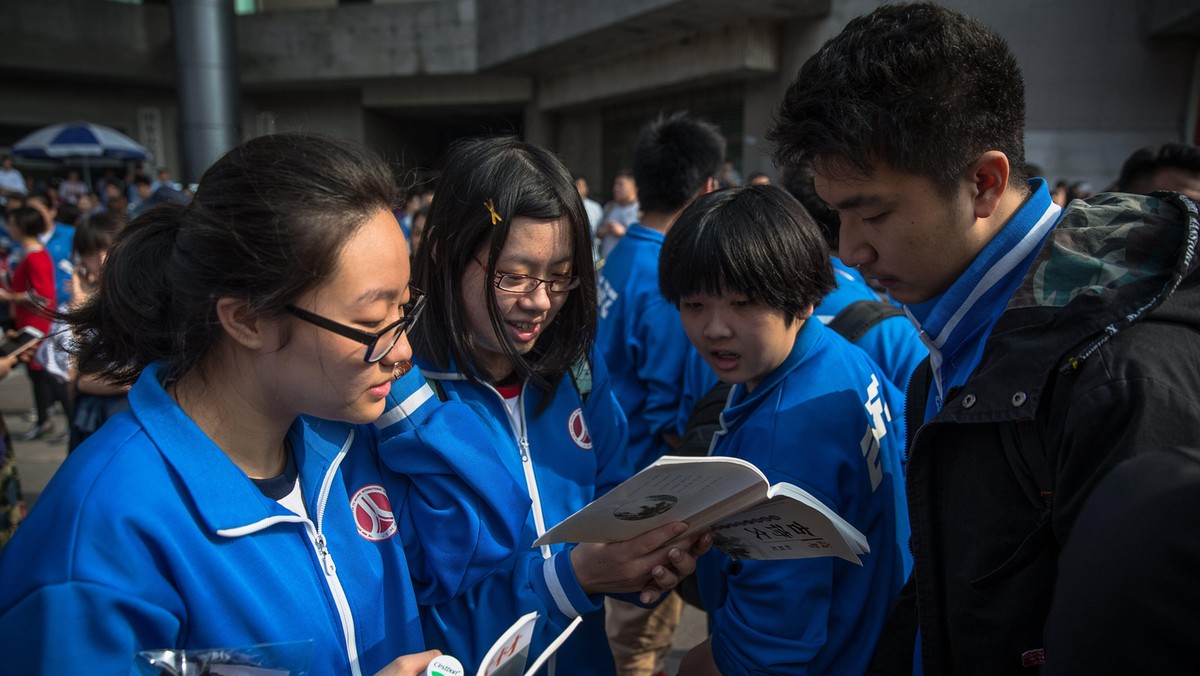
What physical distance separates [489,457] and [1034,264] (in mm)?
1017

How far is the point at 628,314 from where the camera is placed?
3146mm

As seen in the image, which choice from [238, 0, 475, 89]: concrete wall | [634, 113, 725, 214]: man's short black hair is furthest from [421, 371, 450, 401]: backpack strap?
[238, 0, 475, 89]: concrete wall

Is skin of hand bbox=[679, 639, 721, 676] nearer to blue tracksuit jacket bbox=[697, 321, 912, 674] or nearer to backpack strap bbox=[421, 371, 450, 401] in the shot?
blue tracksuit jacket bbox=[697, 321, 912, 674]

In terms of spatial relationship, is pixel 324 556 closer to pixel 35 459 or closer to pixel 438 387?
pixel 438 387

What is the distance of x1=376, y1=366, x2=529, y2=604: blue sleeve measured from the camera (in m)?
1.46

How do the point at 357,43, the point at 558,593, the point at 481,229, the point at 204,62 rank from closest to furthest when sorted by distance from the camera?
1. the point at 558,593
2. the point at 481,229
3. the point at 204,62
4. the point at 357,43

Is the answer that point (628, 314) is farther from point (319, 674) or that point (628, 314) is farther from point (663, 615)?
point (319, 674)

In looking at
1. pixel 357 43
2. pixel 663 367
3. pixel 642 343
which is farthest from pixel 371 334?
pixel 357 43

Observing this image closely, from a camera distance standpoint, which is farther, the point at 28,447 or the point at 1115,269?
the point at 28,447

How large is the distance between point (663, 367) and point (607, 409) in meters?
0.99

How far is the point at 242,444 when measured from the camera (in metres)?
1.24

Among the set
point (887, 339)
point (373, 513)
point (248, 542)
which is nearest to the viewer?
point (248, 542)

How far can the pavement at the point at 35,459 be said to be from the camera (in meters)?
3.43

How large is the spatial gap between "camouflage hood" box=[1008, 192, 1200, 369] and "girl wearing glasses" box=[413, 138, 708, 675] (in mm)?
780
